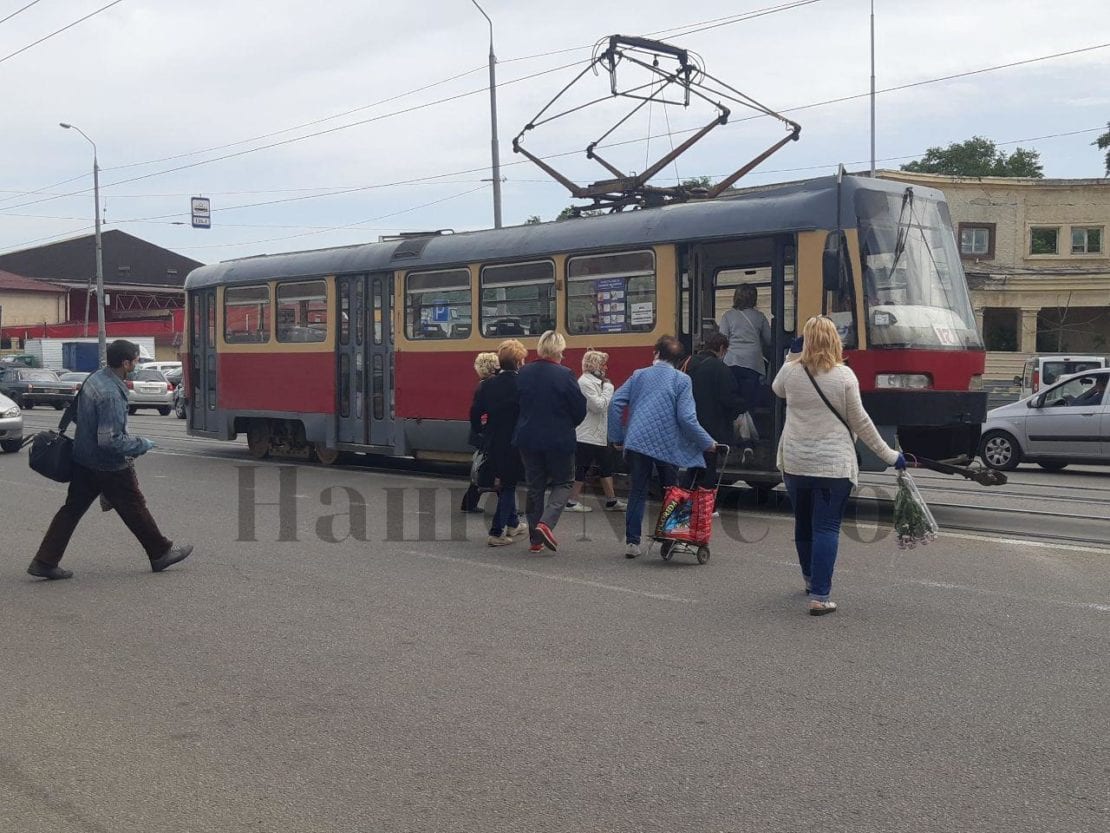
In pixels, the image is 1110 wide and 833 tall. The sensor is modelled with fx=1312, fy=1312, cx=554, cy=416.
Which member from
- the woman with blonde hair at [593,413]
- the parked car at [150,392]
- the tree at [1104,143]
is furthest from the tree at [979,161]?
the woman with blonde hair at [593,413]

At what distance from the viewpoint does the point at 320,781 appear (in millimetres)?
4793

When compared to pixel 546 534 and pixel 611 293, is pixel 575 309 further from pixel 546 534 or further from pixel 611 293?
pixel 546 534

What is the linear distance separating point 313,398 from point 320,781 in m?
13.7

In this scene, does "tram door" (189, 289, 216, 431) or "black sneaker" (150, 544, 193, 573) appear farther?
"tram door" (189, 289, 216, 431)

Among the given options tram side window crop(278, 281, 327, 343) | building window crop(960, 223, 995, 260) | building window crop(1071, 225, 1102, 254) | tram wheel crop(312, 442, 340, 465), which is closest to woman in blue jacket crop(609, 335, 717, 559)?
tram side window crop(278, 281, 327, 343)

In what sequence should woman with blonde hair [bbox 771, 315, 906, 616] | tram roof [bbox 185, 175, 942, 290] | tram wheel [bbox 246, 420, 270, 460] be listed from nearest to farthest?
woman with blonde hair [bbox 771, 315, 906, 616] → tram roof [bbox 185, 175, 942, 290] → tram wheel [bbox 246, 420, 270, 460]

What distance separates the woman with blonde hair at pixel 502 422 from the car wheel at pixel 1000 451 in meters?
9.72

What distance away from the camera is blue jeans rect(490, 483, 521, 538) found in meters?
10.7

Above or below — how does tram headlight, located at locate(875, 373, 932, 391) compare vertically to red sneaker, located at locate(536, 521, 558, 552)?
above

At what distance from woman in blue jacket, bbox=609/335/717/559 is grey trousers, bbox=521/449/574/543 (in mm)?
523

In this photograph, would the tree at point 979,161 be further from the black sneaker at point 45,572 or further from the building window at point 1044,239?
the black sneaker at point 45,572

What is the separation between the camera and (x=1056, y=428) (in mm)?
17578

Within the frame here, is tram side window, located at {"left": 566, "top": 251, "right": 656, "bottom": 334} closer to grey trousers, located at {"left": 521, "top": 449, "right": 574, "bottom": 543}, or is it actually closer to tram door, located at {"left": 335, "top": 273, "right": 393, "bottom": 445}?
tram door, located at {"left": 335, "top": 273, "right": 393, "bottom": 445}

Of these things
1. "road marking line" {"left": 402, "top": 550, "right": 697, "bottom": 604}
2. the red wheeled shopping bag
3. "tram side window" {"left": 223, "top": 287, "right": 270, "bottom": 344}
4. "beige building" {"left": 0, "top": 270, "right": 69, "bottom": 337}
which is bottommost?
"road marking line" {"left": 402, "top": 550, "right": 697, "bottom": 604}
